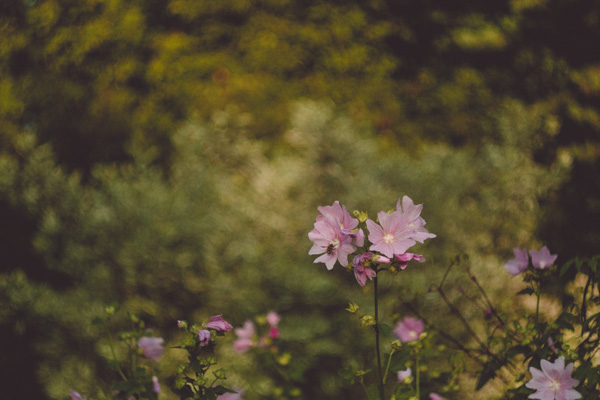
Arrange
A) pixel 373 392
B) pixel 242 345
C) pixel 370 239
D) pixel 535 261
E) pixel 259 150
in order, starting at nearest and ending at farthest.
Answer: pixel 370 239 < pixel 373 392 < pixel 535 261 < pixel 242 345 < pixel 259 150

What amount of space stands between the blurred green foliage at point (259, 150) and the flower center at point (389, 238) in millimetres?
1221

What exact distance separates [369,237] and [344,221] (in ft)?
0.18

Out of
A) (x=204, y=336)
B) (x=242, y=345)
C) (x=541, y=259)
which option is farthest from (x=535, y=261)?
(x=242, y=345)

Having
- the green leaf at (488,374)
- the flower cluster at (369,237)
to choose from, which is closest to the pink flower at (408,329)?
the green leaf at (488,374)

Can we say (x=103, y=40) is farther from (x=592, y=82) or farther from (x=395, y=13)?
(x=592, y=82)

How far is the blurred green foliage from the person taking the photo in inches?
94.7

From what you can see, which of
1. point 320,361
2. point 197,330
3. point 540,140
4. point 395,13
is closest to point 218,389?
point 197,330

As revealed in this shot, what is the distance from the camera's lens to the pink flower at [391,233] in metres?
0.98

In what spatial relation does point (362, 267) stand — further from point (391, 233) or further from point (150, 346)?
point (150, 346)

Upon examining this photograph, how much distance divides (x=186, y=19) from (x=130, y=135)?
888 mm

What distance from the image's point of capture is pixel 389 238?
3.26 ft

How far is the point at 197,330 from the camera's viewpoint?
1.01 m

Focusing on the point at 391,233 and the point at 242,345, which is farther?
the point at 242,345

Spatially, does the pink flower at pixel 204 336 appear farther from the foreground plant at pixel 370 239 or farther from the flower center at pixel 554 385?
the flower center at pixel 554 385
